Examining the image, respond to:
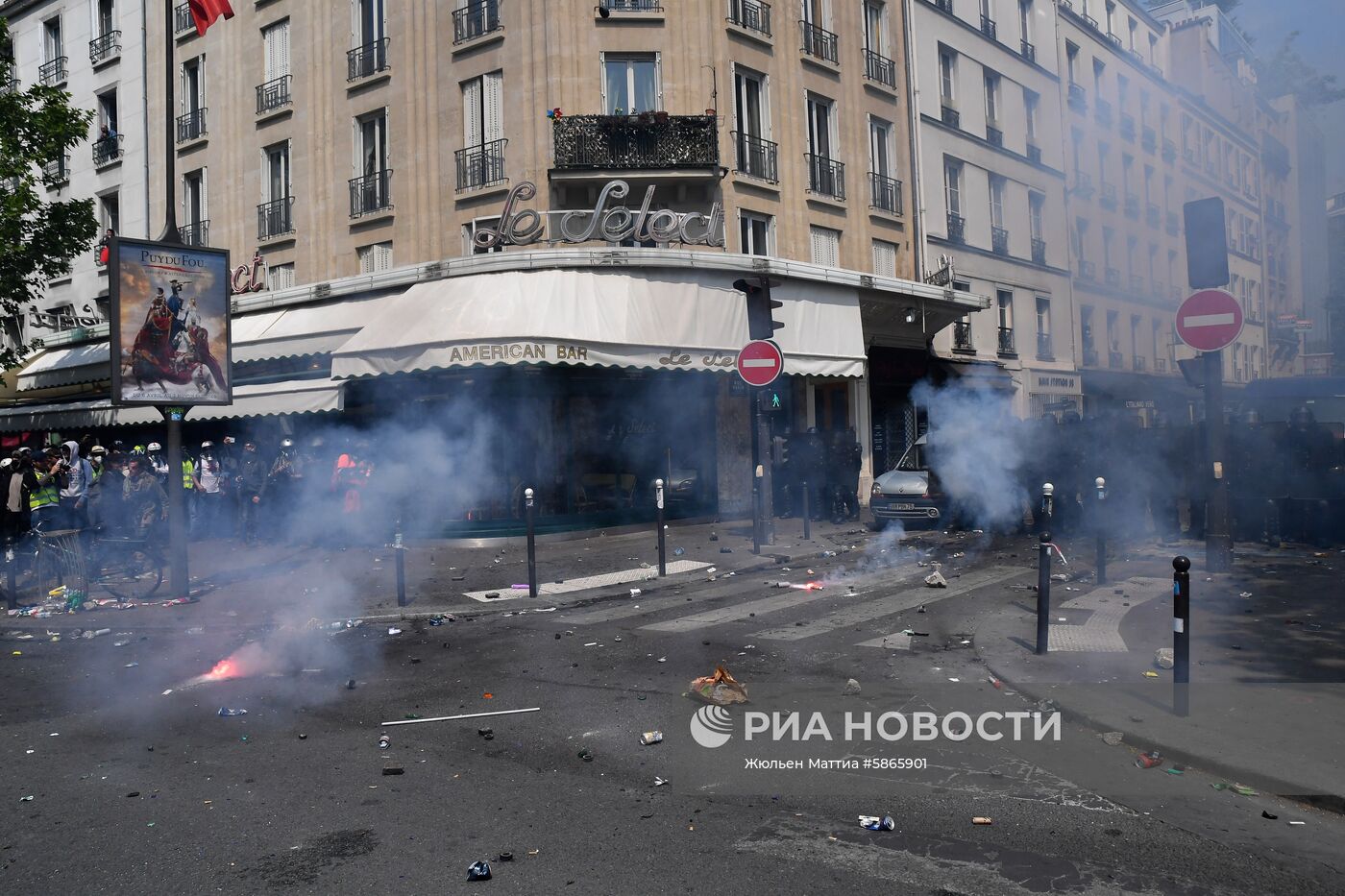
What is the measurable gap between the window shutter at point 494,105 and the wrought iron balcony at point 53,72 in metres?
15.1

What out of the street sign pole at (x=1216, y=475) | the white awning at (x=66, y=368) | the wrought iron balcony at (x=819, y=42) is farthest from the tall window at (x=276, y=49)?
the street sign pole at (x=1216, y=475)

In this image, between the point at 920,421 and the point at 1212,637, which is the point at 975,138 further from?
the point at 1212,637

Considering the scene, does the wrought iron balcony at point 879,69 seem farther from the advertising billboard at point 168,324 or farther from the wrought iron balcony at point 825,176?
the advertising billboard at point 168,324

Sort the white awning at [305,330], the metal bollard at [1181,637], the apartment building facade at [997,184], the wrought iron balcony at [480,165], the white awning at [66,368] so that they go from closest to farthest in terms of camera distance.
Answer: the metal bollard at [1181,637] < the white awning at [305,330] < the wrought iron balcony at [480,165] < the white awning at [66,368] < the apartment building facade at [997,184]

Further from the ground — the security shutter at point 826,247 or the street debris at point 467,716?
the security shutter at point 826,247

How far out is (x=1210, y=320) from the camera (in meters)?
8.59

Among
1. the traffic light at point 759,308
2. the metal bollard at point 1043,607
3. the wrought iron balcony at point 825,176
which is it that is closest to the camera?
the metal bollard at point 1043,607

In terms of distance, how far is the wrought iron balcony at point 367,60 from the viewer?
1752 centimetres

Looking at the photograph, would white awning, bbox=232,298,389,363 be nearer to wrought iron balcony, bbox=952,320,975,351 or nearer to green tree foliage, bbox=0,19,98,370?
green tree foliage, bbox=0,19,98,370

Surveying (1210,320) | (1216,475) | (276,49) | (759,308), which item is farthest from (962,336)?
(276,49)

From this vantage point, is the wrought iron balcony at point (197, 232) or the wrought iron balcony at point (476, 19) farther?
the wrought iron balcony at point (197, 232)

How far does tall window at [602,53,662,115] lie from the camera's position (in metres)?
16.2

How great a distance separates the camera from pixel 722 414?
664 inches

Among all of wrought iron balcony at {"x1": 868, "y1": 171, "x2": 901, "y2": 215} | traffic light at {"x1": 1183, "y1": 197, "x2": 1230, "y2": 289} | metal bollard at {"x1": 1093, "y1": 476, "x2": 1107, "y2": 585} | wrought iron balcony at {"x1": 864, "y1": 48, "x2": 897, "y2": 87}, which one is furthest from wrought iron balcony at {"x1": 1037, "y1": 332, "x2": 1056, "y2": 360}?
metal bollard at {"x1": 1093, "y1": 476, "x2": 1107, "y2": 585}
